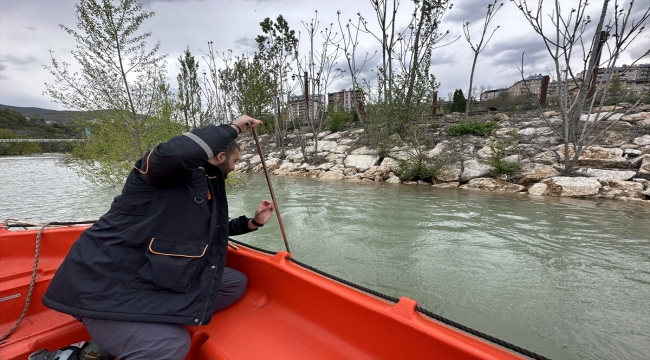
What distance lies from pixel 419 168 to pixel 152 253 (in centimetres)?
826

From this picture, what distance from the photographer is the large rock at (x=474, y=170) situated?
798 cm

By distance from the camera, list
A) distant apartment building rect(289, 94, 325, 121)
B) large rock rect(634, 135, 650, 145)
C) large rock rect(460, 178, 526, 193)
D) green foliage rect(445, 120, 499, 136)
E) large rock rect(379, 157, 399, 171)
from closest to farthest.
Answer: large rock rect(460, 178, 526, 193) → large rock rect(634, 135, 650, 145) → large rock rect(379, 157, 399, 171) → green foliage rect(445, 120, 499, 136) → distant apartment building rect(289, 94, 325, 121)

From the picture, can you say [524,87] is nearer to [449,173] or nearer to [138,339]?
[449,173]

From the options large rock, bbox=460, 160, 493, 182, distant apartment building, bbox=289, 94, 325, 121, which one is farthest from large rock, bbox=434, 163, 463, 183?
distant apartment building, bbox=289, 94, 325, 121

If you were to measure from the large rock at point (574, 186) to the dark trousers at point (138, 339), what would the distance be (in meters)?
7.73

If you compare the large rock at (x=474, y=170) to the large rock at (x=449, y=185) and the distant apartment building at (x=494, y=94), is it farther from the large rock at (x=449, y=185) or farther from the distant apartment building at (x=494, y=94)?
the distant apartment building at (x=494, y=94)

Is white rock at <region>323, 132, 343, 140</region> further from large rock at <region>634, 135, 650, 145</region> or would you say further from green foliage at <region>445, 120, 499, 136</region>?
large rock at <region>634, 135, 650, 145</region>

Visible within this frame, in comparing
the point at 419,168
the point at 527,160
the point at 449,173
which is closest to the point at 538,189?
the point at 527,160

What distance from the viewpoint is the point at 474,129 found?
33.8ft

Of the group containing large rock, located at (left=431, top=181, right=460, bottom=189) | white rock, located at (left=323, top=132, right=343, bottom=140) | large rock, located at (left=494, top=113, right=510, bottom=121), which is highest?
large rock, located at (left=494, top=113, right=510, bottom=121)

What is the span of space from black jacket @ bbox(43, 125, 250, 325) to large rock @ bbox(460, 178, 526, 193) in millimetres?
7617

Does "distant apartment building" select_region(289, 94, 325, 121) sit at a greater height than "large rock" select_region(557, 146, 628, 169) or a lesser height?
greater

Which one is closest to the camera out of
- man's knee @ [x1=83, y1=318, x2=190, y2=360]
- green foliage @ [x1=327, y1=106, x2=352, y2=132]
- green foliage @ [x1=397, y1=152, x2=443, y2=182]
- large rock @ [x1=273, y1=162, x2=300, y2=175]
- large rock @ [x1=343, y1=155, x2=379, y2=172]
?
man's knee @ [x1=83, y1=318, x2=190, y2=360]

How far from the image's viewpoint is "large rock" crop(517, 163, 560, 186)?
709cm
